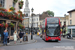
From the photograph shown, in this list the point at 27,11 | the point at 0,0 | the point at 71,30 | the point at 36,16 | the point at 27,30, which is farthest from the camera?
the point at 27,11

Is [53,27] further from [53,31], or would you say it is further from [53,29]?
[53,31]

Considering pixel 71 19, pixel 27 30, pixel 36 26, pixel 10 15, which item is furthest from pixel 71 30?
pixel 27 30

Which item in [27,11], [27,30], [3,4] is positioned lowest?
[27,30]

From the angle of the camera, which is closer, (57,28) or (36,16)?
(57,28)

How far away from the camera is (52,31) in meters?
20.4

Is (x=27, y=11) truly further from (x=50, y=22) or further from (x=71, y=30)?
(x=50, y=22)

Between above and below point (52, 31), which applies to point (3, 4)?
above

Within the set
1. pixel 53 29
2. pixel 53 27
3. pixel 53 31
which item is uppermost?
pixel 53 27

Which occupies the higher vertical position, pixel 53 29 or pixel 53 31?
pixel 53 29

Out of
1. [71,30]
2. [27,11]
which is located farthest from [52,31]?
[27,11]

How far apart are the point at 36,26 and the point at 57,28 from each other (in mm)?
57813

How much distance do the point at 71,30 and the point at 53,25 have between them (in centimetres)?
2618

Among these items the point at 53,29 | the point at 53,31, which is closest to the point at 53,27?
the point at 53,29

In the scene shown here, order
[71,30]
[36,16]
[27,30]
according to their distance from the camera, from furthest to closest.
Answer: [27,30] < [36,16] < [71,30]
